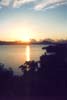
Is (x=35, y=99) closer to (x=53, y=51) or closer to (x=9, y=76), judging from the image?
(x=9, y=76)

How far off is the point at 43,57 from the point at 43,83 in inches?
158

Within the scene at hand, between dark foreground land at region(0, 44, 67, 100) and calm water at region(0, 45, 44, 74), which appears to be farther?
calm water at region(0, 45, 44, 74)

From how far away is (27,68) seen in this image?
1486 centimetres

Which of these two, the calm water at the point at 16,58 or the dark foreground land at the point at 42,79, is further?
the calm water at the point at 16,58

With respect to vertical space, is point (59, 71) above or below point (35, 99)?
above

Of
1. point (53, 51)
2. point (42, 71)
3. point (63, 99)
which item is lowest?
point (63, 99)

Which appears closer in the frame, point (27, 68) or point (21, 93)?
point (21, 93)

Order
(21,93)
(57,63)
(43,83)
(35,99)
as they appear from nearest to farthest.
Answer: (35,99) < (21,93) < (43,83) < (57,63)

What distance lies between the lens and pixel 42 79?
41.7 feet

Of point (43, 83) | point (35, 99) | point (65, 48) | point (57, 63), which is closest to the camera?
point (35, 99)

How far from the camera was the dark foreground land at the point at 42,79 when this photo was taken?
10.2 metres

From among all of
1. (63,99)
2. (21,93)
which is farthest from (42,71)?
(63,99)

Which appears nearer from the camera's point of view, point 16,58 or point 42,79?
point 42,79

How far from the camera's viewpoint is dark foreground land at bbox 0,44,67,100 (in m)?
10.2
